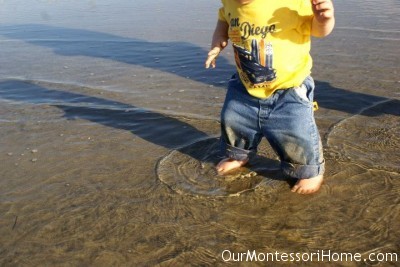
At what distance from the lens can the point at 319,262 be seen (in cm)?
187

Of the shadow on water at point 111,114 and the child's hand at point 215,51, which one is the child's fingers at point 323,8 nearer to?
the child's hand at point 215,51

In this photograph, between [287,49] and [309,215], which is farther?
[287,49]

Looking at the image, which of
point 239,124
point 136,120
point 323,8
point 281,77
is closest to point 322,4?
point 323,8

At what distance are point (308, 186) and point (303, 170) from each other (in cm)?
11

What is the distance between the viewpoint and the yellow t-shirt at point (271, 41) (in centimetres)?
244

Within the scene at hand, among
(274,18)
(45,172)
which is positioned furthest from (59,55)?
(274,18)

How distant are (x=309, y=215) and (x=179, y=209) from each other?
73 centimetres

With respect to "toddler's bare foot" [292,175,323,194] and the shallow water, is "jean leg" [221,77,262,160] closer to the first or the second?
the shallow water

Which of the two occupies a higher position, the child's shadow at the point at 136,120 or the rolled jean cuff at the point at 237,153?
the rolled jean cuff at the point at 237,153

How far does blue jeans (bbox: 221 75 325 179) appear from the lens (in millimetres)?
2504

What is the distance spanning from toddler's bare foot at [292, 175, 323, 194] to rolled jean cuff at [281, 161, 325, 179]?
3 centimetres

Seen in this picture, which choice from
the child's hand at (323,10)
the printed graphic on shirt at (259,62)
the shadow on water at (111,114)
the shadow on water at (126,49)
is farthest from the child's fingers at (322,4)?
the shadow on water at (126,49)

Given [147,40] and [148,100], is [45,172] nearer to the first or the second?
[148,100]

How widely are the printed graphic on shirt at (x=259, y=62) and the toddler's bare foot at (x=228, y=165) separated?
56 centimetres
